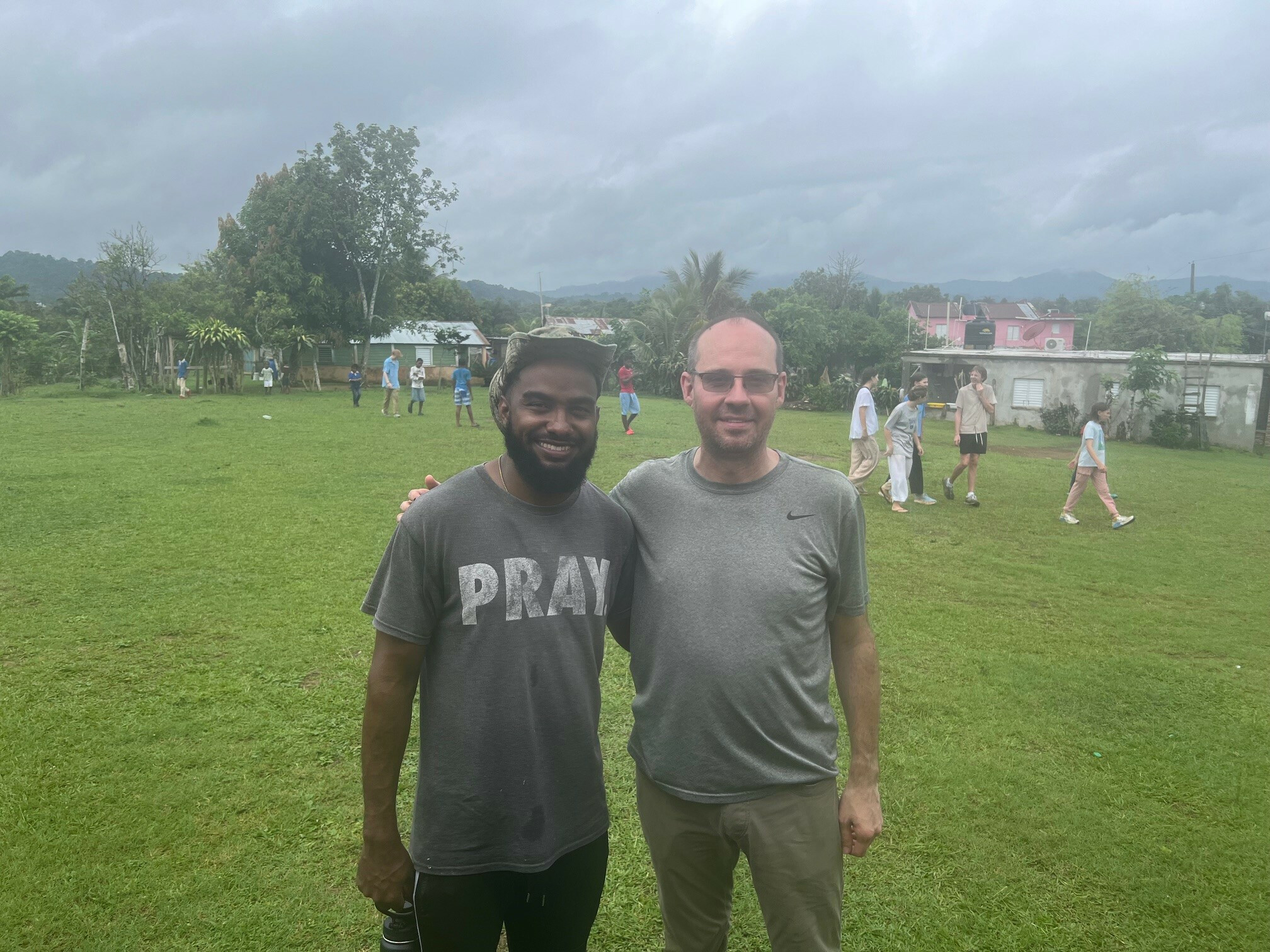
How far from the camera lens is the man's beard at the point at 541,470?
2164 mm

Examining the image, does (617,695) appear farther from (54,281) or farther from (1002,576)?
(54,281)

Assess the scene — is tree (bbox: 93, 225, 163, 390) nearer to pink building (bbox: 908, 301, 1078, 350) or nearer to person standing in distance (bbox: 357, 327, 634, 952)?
person standing in distance (bbox: 357, 327, 634, 952)

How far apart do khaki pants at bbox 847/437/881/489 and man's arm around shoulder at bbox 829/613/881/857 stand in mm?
9777

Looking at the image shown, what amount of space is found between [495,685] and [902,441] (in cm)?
1042

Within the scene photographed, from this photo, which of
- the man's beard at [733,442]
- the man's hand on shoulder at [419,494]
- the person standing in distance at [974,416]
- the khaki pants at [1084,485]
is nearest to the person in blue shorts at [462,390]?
the person standing in distance at [974,416]

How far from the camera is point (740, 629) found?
2.33m

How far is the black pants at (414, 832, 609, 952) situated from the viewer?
2.12 meters

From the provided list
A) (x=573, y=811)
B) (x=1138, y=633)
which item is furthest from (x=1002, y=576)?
(x=573, y=811)

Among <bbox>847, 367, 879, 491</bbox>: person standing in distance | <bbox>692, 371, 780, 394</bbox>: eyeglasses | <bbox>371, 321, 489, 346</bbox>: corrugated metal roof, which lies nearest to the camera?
<bbox>692, 371, 780, 394</bbox>: eyeglasses

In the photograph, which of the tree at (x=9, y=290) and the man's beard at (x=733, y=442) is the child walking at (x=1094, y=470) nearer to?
the man's beard at (x=733, y=442)

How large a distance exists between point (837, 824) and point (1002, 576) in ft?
23.0

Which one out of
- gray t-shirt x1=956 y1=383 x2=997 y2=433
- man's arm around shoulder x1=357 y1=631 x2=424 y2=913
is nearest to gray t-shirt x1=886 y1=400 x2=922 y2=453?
gray t-shirt x1=956 y1=383 x2=997 y2=433

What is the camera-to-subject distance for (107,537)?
8.75 metres

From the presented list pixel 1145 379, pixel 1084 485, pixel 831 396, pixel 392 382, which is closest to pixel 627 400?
pixel 392 382
